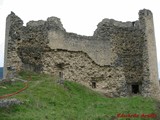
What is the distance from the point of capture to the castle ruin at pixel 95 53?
22641 mm

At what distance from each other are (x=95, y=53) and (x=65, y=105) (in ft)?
31.1

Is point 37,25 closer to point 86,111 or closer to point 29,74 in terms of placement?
point 29,74

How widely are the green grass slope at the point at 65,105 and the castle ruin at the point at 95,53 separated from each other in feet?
6.86

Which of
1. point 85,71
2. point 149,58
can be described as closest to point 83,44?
point 85,71

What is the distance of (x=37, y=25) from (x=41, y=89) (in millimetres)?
7055

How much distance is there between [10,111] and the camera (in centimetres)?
1338

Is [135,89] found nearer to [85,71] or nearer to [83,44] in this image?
[85,71]

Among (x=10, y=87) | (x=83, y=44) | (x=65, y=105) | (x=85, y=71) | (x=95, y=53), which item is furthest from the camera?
(x=95, y=53)

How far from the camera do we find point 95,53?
2516cm

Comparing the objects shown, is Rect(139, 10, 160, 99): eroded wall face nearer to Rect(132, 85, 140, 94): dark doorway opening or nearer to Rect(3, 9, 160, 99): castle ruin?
Rect(3, 9, 160, 99): castle ruin

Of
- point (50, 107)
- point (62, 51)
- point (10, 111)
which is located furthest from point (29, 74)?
point (10, 111)

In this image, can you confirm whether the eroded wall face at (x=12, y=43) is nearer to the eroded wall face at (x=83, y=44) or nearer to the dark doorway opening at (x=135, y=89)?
the eroded wall face at (x=83, y=44)

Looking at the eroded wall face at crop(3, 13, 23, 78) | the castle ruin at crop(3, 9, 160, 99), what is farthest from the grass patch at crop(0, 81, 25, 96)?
the castle ruin at crop(3, 9, 160, 99)

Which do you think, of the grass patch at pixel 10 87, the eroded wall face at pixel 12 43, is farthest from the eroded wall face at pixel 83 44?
the grass patch at pixel 10 87
